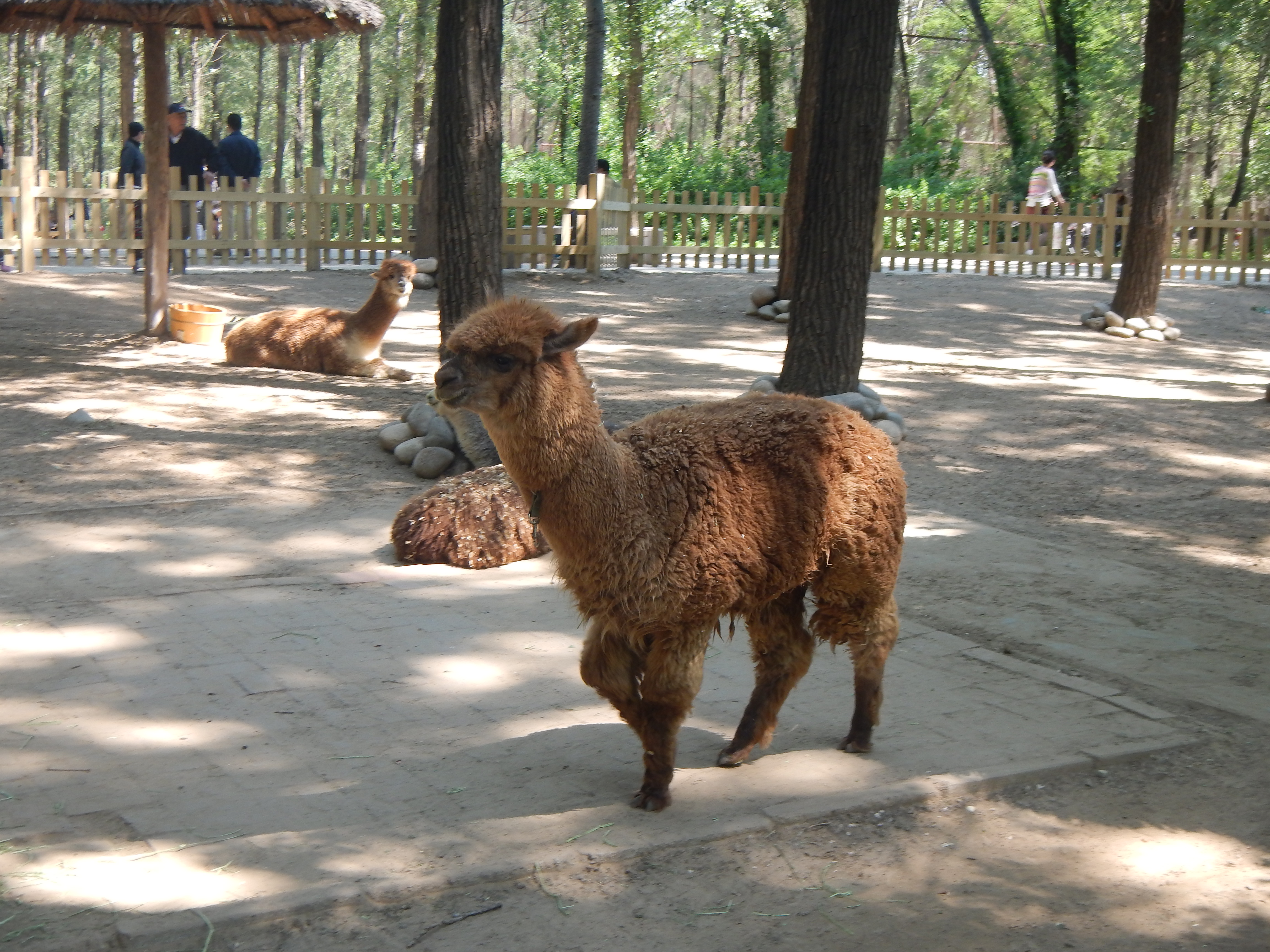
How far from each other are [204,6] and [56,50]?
55.9 m

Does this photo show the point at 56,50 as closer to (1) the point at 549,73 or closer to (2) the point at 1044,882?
(1) the point at 549,73

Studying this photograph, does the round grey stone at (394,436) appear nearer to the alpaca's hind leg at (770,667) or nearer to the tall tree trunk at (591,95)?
the alpaca's hind leg at (770,667)

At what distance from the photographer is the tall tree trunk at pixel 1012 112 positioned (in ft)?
111

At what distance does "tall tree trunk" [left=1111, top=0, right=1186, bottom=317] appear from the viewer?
16.1m

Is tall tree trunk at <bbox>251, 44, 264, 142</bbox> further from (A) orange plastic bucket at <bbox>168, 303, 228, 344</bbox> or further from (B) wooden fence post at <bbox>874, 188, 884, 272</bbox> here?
(A) orange plastic bucket at <bbox>168, 303, 228, 344</bbox>

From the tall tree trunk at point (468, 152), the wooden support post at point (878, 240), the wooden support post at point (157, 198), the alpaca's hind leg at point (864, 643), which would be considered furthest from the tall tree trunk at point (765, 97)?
the alpaca's hind leg at point (864, 643)

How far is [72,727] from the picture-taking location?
15.7 feet

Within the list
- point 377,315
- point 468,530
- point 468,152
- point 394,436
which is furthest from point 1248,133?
point 468,530

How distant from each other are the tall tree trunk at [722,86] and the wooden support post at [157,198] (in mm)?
28108

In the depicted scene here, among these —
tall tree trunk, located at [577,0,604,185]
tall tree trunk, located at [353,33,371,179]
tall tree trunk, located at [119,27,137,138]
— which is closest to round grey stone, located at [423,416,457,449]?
tall tree trunk, located at [577,0,604,185]

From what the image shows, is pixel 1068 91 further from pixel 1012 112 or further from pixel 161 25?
pixel 161 25

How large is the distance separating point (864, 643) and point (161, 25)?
11511mm

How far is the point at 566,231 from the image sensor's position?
21109 mm

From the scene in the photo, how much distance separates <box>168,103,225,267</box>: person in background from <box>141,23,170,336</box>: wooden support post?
202 inches
